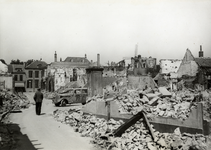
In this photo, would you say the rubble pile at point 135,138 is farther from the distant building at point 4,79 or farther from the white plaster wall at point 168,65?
the white plaster wall at point 168,65

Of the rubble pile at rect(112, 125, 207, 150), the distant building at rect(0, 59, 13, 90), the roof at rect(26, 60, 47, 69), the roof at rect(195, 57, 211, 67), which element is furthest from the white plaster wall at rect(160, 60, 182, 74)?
the rubble pile at rect(112, 125, 207, 150)

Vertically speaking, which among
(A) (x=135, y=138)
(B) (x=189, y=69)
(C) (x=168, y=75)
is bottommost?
(A) (x=135, y=138)

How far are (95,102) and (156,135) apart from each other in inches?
146

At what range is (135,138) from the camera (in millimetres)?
6234

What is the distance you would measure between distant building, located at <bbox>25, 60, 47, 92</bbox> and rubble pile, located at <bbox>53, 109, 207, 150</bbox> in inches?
1788

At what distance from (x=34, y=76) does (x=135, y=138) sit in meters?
49.3

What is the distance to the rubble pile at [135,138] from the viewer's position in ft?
18.0

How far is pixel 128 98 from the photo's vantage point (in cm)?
842

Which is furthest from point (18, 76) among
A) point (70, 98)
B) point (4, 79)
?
point (70, 98)

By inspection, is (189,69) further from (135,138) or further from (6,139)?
(6,139)

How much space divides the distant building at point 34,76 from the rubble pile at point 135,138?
1788 inches

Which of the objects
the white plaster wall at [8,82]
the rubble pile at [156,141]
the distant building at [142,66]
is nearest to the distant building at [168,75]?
the distant building at [142,66]

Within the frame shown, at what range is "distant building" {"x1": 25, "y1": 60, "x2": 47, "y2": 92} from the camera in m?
50.3

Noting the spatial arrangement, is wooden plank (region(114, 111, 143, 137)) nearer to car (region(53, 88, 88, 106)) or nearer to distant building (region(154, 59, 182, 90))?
car (region(53, 88, 88, 106))
